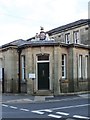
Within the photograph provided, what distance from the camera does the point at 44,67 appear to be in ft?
90.7

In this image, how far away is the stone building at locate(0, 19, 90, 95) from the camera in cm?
2733

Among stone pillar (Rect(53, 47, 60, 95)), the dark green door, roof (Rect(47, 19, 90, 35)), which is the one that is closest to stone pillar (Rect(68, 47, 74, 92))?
stone pillar (Rect(53, 47, 60, 95))

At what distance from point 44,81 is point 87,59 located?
557cm

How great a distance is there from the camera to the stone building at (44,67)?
27.3 meters

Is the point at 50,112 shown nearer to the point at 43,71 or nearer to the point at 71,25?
the point at 43,71

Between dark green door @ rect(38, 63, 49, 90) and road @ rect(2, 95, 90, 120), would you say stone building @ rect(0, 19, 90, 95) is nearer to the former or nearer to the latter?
dark green door @ rect(38, 63, 49, 90)

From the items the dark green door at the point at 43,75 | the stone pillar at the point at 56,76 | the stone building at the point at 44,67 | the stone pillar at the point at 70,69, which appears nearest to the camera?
the stone pillar at the point at 56,76

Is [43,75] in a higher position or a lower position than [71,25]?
lower

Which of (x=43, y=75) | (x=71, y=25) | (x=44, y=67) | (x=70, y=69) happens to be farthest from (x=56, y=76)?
(x=71, y=25)

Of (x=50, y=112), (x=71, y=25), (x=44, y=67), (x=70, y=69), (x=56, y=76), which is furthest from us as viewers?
(x=71, y=25)

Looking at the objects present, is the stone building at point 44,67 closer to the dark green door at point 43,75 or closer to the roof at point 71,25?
the dark green door at point 43,75

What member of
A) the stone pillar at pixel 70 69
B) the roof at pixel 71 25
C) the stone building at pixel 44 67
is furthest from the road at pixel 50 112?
the roof at pixel 71 25

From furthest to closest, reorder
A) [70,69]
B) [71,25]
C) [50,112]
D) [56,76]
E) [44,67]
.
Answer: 1. [71,25]
2. [70,69]
3. [44,67]
4. [56,76]
5. [50,112]

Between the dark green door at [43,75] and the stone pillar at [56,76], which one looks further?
the dark green door at [43,75]
